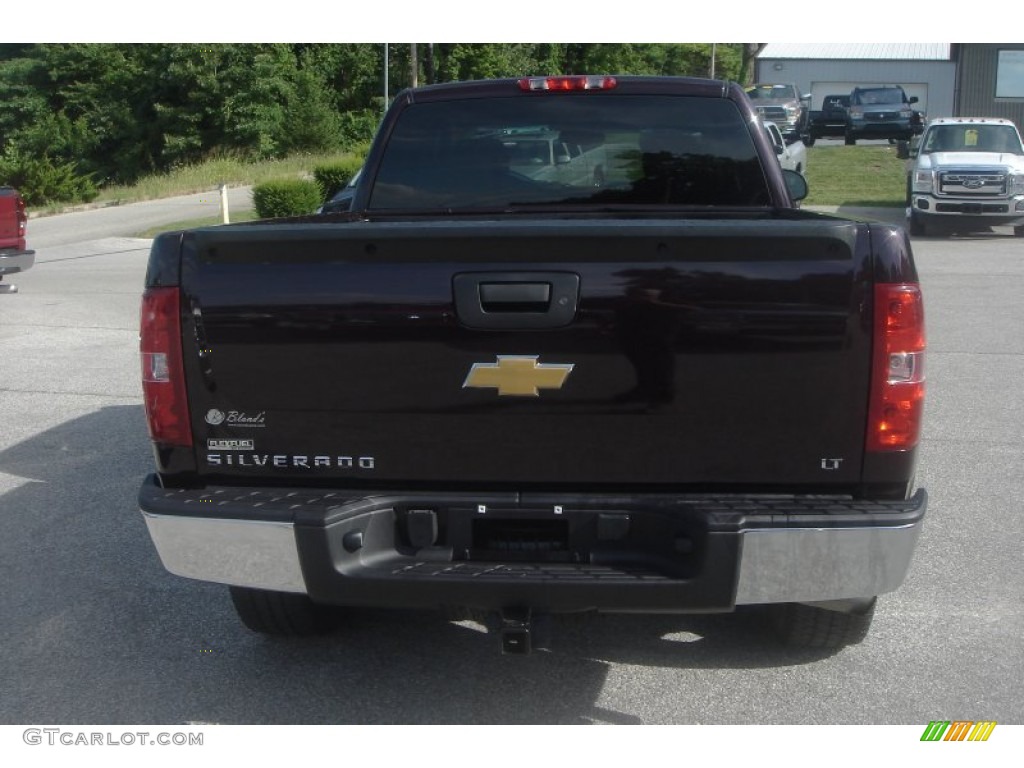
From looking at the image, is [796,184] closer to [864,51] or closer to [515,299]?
[515,299]

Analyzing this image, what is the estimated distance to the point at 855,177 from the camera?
3119cm

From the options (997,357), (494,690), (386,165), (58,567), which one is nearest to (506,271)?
(494,690)

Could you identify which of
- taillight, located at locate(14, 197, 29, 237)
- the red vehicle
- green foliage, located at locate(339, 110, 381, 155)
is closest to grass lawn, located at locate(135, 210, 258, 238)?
taillight, located at locate(14, 197, 29, 237)

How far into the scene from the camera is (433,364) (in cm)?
337

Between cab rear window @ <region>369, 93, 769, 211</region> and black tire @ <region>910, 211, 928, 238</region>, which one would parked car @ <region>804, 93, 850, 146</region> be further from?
cab rear window @ <region>369, 93, 769, 211</region>

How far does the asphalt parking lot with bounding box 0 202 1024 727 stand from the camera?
3928 millimetres

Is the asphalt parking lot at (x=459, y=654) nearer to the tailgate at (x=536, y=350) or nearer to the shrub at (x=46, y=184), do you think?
the tailgate at (x=536, y=350)

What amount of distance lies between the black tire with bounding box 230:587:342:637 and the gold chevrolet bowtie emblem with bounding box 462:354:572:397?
4.37ft

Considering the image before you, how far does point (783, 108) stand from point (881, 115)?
336 cm

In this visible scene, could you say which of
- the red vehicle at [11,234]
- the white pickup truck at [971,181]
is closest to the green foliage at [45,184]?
the red vehicle at [11,234]

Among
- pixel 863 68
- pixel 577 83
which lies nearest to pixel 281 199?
pixel 577 83

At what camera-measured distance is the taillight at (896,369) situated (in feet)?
10.6

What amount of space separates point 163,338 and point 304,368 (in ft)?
1.43
